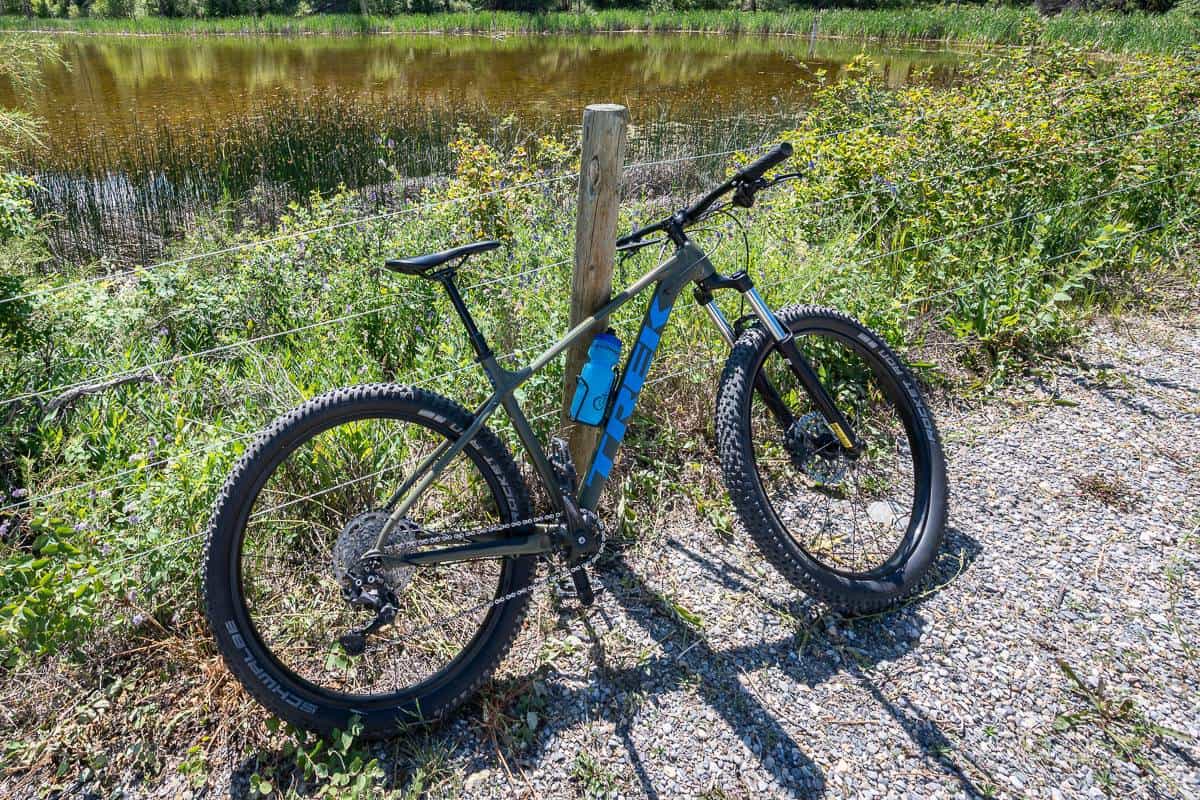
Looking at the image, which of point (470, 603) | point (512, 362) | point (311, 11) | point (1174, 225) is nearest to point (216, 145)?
point (512, 362)

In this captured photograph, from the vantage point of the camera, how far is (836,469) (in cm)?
280

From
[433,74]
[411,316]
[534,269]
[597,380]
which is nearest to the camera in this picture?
[597,380]

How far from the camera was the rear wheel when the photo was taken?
6.56 ft

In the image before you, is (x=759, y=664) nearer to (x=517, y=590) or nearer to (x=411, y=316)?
(x=517, y=590)

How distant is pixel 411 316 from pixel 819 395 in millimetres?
2294

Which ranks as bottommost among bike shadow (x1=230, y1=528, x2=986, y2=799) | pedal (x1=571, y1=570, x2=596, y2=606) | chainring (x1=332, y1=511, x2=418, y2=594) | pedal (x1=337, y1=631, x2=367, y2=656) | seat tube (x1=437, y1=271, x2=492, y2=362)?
bike shadow (x1=230, y1=528, x2=986, y2=799)

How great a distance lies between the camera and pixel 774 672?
7.78ft

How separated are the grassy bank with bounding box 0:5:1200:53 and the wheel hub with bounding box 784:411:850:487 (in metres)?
28.3

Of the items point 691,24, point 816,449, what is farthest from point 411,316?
point 691,24

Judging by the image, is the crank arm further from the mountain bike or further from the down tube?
the down tube

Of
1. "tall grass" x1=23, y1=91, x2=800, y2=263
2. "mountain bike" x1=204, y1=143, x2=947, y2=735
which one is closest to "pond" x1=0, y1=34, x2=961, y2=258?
"tall grass" x1=23, y1=91, x2=800, y2=263

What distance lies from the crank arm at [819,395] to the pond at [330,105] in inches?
159

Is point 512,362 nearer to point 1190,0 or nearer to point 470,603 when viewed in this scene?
point 470,603

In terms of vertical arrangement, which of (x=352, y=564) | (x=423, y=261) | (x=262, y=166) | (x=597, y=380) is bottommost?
(x=262, y=166)
